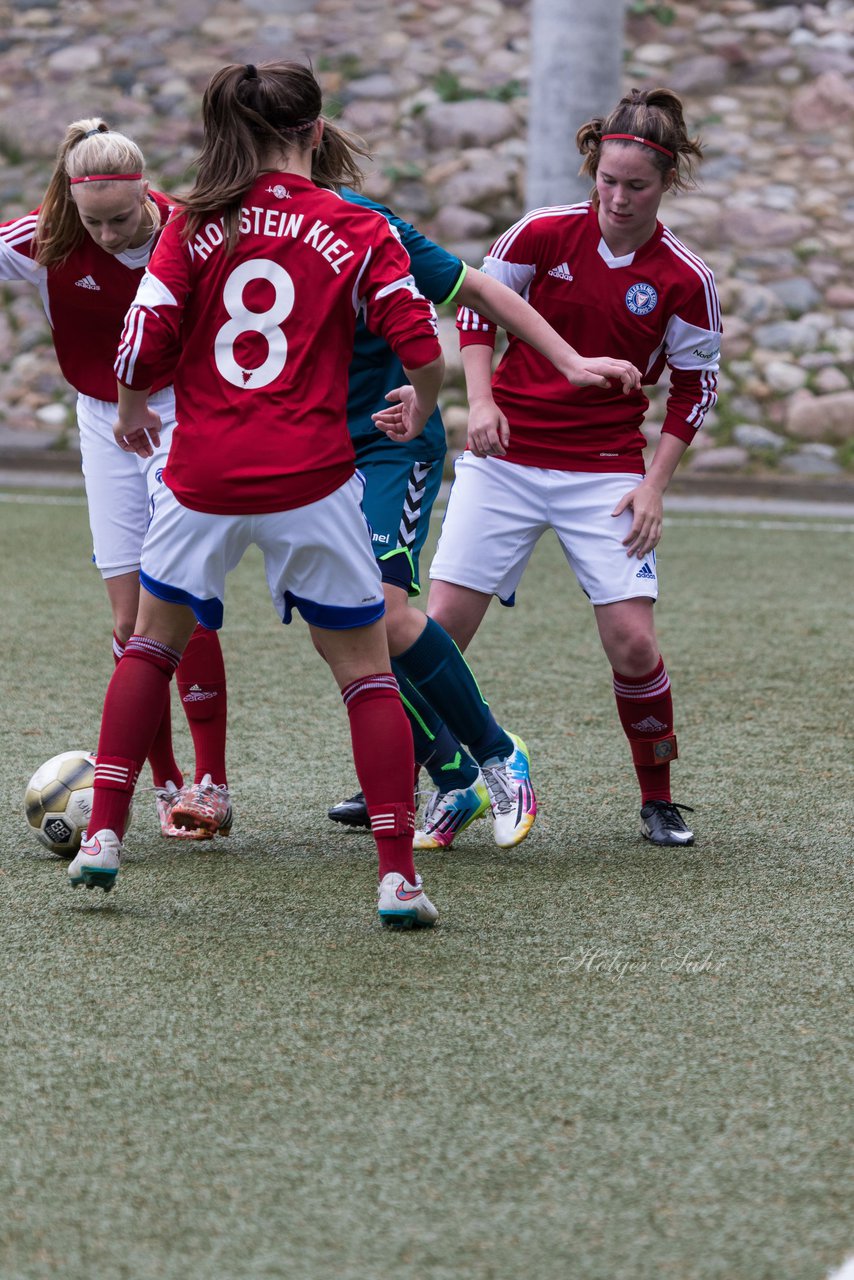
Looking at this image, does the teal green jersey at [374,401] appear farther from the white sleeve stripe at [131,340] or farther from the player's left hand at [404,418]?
the white sleeve stripe at [131,340]

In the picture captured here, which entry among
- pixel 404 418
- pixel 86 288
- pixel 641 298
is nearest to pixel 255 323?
pixel 404 418

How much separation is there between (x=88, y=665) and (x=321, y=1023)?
11.0ft

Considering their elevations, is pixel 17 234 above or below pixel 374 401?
above

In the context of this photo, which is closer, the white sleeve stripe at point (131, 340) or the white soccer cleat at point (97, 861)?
the white sleeve stripe at point (131, 340)

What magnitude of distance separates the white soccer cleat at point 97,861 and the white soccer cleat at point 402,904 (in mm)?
505

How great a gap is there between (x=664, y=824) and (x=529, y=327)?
4.18ft

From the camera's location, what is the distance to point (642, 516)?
3779mm

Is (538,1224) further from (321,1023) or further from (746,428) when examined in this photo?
(746,428)

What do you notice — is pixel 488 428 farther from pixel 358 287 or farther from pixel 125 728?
pixel 125 728

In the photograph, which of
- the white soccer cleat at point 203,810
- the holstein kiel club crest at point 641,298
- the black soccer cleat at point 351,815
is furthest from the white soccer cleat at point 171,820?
the holstein kiel club crest at point 641,298

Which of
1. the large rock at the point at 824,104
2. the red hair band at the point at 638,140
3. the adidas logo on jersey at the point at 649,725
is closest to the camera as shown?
the red hair band at the point at 638,140

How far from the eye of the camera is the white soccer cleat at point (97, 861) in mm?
3076

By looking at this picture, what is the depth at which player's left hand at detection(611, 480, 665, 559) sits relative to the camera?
Answer: 378 cm

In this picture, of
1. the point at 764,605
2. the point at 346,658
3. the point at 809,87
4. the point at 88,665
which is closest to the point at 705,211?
the point at 809,87
